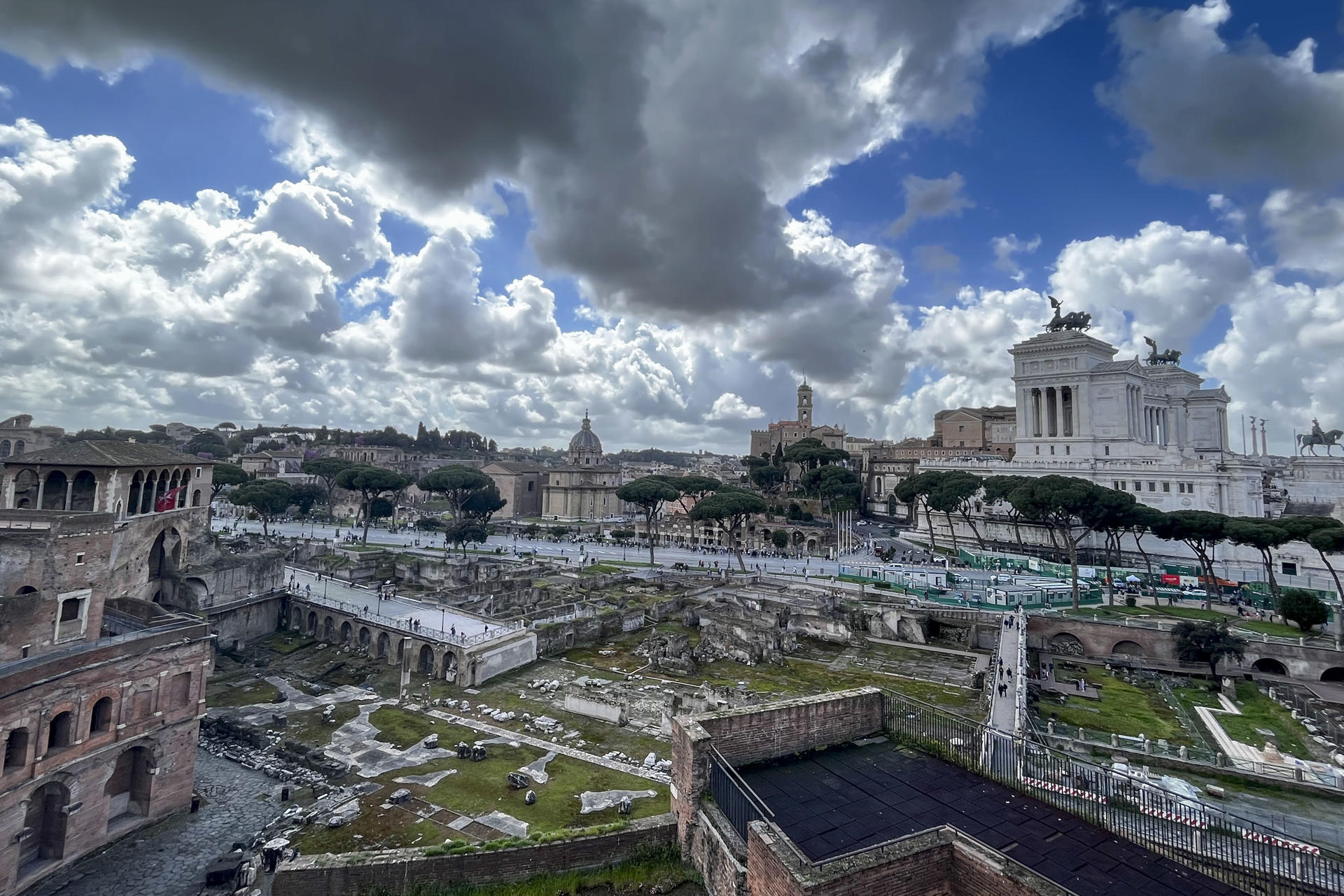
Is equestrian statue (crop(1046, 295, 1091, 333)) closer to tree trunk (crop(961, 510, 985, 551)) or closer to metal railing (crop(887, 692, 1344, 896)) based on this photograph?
tree trunk (crop(961, 510, 985, 551))

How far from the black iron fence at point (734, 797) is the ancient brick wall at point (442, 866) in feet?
9.15

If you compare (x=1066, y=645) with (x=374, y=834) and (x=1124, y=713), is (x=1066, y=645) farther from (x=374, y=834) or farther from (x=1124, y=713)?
(x=374, y=834)

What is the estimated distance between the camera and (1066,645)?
36938 millimetres

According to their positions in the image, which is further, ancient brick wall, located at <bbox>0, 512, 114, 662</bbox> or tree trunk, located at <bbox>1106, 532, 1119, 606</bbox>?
tree trunk, located at <bbox>1106, 532, 1119, 606</bbox>

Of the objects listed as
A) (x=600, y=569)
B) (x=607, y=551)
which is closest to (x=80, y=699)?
(x=600, y=569)

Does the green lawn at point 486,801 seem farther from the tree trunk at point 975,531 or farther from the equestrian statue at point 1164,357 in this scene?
the equestrian statue at point 1164,357

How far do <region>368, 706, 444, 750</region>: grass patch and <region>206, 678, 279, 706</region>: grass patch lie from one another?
675cm

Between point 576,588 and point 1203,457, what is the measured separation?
57807mm

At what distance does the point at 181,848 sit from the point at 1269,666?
4717 centimetres

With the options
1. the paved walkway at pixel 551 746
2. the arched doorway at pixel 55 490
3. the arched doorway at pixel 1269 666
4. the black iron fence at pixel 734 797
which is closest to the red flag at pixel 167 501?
the arched doorway at pixel 55 490

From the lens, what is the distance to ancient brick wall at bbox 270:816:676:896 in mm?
11805

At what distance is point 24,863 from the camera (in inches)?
727

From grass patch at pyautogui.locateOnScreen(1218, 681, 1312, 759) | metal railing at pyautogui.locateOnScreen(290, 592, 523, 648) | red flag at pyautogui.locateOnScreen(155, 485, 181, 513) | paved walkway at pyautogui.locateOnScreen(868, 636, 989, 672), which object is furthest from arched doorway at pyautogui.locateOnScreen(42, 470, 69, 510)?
grass patch at pyautogui.locateOnScreen(1218, 681, 1312, 759)

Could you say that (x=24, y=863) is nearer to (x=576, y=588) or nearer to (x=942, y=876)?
(x=942, y=876)
